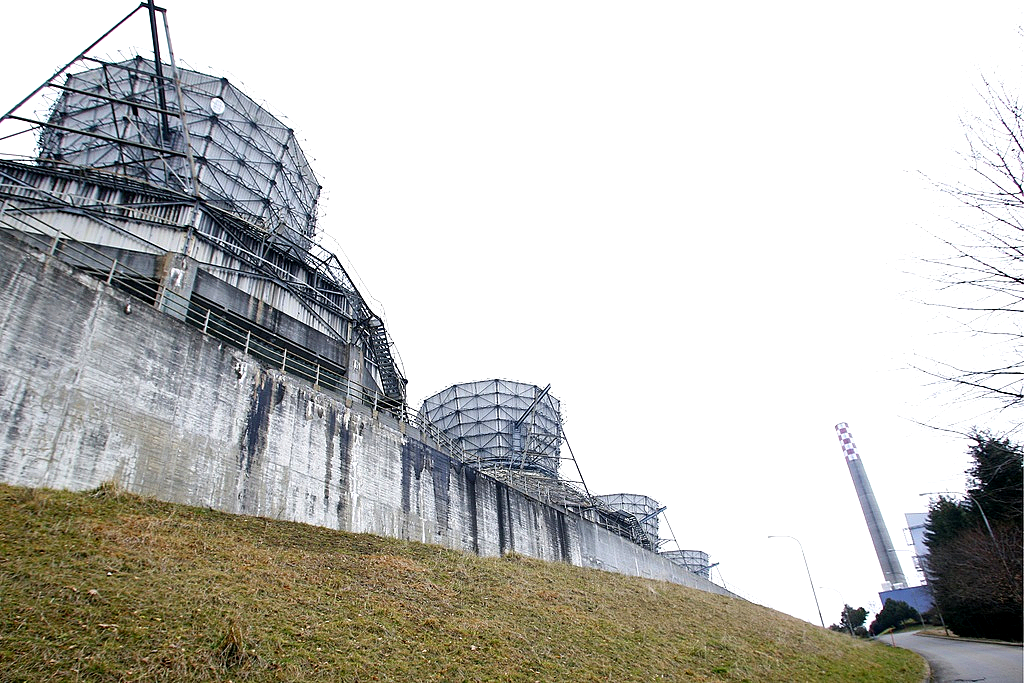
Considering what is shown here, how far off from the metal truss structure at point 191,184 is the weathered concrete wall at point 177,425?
3.89 metres

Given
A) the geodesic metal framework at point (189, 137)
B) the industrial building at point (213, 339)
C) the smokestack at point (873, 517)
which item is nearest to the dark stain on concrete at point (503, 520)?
the industrial building at point (213, 339)

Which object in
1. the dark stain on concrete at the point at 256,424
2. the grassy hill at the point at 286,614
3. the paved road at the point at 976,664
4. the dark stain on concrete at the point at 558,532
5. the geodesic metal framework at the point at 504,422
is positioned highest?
the geodesic metal framework at the point at 504,422

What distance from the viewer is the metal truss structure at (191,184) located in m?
19.9

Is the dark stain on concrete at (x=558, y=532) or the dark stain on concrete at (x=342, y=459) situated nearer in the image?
the dark stain on concrete at (x=342, y=459)

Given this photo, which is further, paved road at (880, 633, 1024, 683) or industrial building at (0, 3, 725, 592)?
paved road at (880, 633, 1024, 683)

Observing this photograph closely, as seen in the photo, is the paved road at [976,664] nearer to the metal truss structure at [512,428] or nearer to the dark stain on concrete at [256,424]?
the metal truss structure at [512,428]

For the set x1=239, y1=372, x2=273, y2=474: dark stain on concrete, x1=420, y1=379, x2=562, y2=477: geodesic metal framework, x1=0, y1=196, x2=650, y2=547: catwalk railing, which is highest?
x1=420, y1=379, x2=562, y2=477: geodesic metal framework

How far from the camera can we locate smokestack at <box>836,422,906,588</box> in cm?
8250

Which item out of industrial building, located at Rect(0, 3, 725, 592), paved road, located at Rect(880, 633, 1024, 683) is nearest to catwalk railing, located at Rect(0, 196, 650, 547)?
industrial building, located at Rect(0, 3, 725, 592)

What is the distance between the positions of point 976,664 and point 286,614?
23.1 m

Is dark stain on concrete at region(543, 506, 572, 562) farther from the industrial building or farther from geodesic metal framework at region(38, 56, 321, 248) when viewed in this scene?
geodesic metal framework at region(38, 56, 321, 248)

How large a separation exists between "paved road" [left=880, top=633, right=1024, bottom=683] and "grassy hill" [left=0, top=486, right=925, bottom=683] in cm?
141

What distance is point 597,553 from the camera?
106 ft

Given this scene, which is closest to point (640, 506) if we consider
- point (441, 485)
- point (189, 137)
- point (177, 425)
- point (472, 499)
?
point (472, 499)
